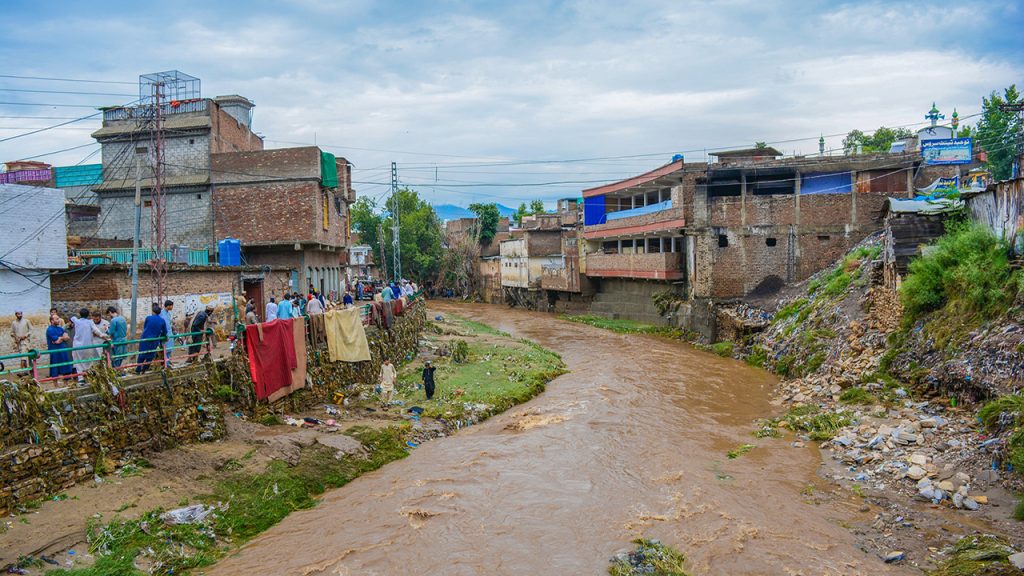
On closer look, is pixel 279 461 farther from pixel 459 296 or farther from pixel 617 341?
pixel 459 296

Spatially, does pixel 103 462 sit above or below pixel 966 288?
below

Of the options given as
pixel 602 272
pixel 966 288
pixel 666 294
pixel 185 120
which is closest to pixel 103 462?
pixel 966 288

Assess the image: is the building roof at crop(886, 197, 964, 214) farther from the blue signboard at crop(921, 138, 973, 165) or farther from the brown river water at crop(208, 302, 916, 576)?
the brown river water at crop(208, 302, 916, 576)

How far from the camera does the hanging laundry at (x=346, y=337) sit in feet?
55.3

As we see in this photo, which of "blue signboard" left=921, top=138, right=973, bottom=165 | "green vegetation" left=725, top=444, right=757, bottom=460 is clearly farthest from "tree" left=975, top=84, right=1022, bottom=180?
"green vegetation" left=725, top=444, right=757, bottom=460

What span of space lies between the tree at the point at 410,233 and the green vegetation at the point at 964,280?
151ft

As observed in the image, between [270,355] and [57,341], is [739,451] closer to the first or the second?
[270,355]

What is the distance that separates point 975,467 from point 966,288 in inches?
259

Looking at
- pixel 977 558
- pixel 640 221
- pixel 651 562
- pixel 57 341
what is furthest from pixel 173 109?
pixel 977 558

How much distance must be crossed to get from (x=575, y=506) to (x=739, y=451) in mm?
4668

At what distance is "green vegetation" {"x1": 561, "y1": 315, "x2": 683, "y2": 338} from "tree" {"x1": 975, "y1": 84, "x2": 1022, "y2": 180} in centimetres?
2469

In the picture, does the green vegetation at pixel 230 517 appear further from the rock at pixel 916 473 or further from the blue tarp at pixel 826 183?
the blue tarp at pixel 826 183

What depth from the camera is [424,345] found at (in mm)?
26125

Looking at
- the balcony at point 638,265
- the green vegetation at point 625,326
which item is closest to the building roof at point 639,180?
the balcony at point 638,265
